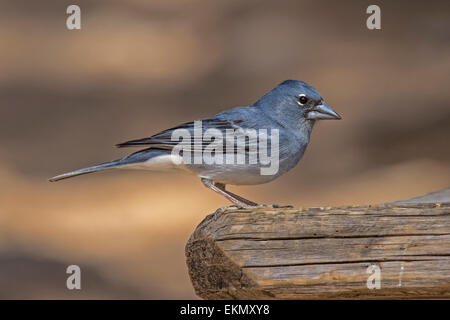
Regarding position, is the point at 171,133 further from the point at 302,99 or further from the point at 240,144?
the point at 302,99

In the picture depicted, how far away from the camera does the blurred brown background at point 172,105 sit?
371cm

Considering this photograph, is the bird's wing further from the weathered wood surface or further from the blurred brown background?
the blurred brown background

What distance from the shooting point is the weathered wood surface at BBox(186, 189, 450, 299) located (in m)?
1.76

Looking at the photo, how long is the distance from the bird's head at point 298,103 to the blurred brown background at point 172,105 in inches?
44.8

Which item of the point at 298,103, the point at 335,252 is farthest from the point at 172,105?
the point at 335,252

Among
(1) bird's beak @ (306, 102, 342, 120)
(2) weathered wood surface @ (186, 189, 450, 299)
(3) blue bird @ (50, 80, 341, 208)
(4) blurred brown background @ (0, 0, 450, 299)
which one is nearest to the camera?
(2) weathered wood surface @ (186, 189, 450, 299)

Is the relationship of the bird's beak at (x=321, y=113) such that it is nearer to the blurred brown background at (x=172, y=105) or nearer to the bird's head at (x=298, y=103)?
the bird's head at (x=298, y=103)

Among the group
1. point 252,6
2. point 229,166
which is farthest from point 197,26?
point 229,166

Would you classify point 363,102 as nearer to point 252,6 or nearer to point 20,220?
point 252,6

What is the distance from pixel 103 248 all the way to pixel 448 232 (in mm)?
2205

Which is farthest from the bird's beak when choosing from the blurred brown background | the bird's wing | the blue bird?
the blurred brown background

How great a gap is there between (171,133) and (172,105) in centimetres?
139

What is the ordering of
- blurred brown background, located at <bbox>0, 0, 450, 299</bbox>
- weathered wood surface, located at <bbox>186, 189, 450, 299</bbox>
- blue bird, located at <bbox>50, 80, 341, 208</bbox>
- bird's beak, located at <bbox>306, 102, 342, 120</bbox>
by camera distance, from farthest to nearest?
blurred brown background, located at <bbox>0, 0, 450, 299</bbox>, bird's beak, located at <bbox>306, 102, 342, 120</bbox>, blue bird, located at <bbox>50, 80, 341, 208</bbox>, weathered wood surface, located at <bbox>186, 189, 450, 299</bbox>

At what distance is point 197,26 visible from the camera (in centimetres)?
397
